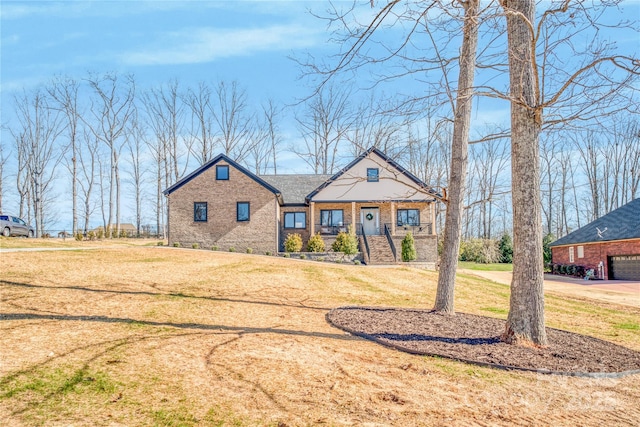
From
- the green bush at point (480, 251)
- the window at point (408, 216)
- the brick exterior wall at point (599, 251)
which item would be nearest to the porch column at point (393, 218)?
the window at point (408, 216)

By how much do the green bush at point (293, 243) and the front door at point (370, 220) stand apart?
5.19 meters

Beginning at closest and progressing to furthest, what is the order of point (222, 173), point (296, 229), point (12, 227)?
point (12, 227) → point (222, 173) → point (296, 229)

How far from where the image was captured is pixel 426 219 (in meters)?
28.2

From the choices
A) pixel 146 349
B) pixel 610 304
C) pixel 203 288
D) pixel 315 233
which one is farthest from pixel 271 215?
pixel 146 349

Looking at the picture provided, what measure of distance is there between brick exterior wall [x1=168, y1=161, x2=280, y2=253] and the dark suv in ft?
31.6

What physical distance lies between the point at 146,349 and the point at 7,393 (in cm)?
151

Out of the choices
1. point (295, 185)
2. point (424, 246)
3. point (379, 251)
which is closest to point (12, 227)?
point (295, 185)

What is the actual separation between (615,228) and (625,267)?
2.85 m

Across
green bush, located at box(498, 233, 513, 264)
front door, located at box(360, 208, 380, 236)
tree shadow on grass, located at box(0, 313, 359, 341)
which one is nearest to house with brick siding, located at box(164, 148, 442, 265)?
front door, located at box(360, 208, 380, 236)

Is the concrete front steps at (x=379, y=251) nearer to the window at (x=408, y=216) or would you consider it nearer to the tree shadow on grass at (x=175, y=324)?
the window at (x=408, y=216)

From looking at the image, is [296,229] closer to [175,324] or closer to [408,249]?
[408,249]

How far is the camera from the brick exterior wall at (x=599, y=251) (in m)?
24.2

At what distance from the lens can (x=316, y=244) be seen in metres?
25.4

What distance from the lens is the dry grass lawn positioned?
371 cm
